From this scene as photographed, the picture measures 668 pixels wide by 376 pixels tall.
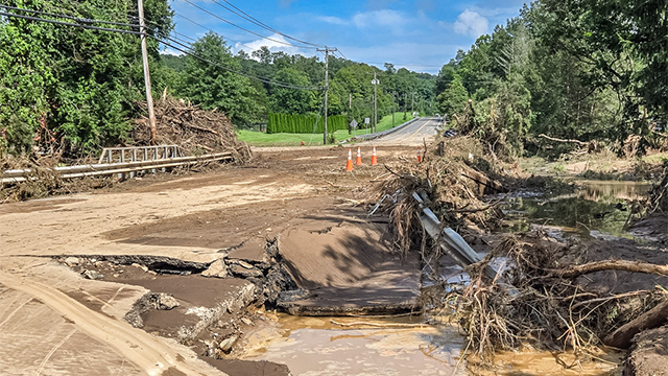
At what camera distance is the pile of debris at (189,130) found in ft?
74.4

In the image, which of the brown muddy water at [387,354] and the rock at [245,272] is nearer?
the brown muddy water at [387,354]

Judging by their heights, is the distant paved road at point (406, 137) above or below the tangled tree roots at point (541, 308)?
above

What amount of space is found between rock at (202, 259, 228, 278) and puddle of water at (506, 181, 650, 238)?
19.9 feet

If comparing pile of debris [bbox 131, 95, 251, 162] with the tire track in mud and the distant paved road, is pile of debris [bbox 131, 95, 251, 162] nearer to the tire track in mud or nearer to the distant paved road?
the distant paved road

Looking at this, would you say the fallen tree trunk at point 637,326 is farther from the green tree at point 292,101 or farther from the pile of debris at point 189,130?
the green tree at point 292,101

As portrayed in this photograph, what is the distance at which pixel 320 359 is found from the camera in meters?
5.64

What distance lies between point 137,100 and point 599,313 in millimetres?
21876

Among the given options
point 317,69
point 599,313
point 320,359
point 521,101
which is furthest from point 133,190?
point 317,69

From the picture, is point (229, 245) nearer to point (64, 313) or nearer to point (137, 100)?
point (64, 313)

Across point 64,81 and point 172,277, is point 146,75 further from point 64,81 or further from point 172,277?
point 172,277

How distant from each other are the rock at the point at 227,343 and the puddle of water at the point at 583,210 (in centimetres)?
655

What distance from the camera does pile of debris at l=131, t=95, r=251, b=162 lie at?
2269 cm

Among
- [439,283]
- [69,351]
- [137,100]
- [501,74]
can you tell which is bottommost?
[439,283]

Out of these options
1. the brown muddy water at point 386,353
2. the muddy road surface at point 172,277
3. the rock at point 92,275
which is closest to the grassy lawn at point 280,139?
the muddy road surface at point 172,277
